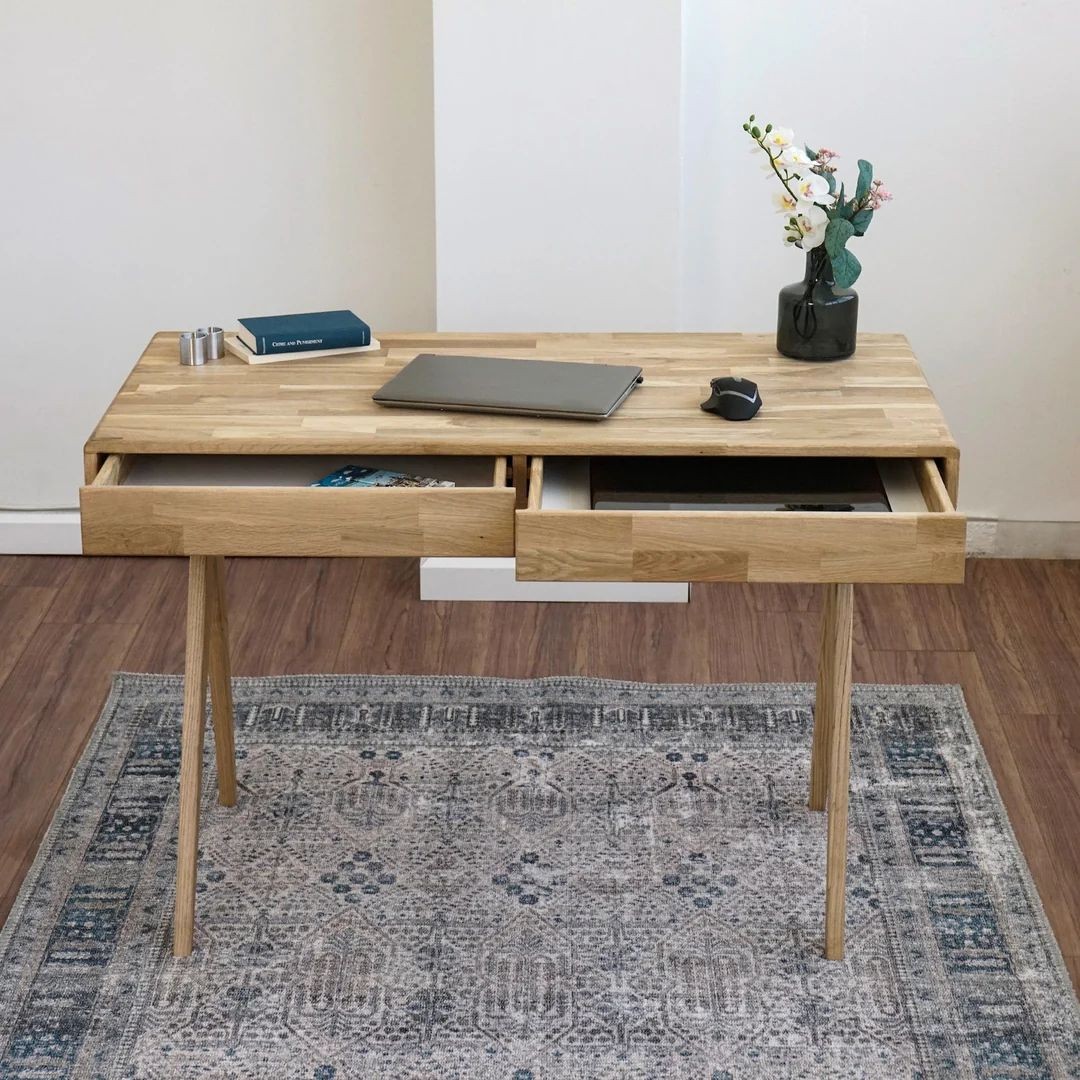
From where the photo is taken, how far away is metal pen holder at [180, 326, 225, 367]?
214 centimetres

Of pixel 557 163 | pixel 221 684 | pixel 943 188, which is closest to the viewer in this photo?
pixel 221 684

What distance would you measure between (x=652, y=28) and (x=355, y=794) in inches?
56.4

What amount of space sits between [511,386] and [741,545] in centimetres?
42

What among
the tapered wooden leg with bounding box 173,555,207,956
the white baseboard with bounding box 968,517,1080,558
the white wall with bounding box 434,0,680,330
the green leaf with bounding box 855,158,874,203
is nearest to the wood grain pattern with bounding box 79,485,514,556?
the tapered wooden leg with bounding box 173,555,207,956

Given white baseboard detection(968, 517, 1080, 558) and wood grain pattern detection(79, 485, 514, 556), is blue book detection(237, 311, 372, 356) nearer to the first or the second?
wood grain pattern detection(79, 485, 514, 556)

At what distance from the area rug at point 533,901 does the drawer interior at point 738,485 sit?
597 millimetres

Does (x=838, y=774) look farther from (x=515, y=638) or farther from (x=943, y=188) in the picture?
(x=943, y=188)

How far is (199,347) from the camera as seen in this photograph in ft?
7.04

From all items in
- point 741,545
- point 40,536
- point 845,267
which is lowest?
point 40,536

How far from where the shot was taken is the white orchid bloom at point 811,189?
2.03 m

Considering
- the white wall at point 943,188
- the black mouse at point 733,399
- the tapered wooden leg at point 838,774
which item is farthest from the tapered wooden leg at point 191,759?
the white wall at point 943,188

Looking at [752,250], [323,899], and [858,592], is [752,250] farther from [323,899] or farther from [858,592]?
[323,899]

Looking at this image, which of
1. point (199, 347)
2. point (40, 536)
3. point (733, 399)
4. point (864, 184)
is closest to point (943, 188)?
point (864, 184)

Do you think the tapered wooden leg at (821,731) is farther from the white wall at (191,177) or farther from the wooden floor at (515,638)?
the white wall at (191,177)
